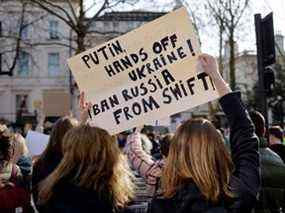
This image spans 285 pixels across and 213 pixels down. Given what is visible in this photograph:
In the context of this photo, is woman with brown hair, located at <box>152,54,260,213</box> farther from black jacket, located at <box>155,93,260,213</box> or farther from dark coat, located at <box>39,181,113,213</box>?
dark coat, located at <box>39,181,113,213</box>

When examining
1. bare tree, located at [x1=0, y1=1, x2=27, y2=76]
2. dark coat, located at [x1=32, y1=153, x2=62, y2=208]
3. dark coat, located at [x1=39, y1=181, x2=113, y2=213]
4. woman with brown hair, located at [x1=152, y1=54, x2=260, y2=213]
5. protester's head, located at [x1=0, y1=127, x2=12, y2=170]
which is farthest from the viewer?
bare tree, located at [x1=0, y1=1, x2=27, y2=76]

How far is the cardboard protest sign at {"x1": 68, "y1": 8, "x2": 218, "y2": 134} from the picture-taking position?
15.0ft

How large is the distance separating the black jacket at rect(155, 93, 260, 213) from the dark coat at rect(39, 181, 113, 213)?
1.91 ft

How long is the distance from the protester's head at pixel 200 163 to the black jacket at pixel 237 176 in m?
0.04

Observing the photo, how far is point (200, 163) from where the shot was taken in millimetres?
2877

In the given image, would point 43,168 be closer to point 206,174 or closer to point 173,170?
point 173,170

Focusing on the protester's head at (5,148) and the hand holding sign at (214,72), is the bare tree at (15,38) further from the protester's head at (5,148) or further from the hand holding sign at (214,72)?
the hand holding sign at (214,72)

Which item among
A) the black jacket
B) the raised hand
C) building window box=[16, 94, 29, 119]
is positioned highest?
building window box=[16, 94, 29, 119]

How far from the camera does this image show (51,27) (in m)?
56.4

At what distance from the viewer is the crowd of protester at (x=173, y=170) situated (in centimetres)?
288

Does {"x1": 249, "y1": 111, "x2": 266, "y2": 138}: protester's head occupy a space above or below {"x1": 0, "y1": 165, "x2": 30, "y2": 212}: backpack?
above

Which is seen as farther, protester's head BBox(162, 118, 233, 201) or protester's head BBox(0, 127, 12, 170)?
protester's head BBox(0, 127, 12, 170)

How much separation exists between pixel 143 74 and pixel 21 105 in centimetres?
5345

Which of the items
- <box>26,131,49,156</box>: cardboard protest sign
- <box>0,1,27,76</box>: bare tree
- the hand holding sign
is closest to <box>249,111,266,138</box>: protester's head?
the hand holding sign
